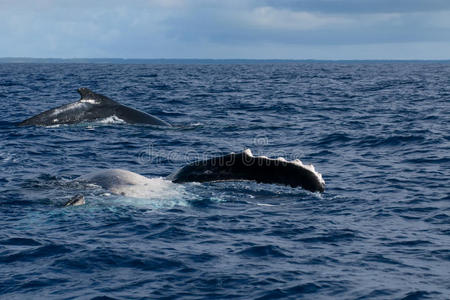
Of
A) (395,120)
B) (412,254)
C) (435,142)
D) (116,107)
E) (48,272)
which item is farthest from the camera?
A: (395,120)

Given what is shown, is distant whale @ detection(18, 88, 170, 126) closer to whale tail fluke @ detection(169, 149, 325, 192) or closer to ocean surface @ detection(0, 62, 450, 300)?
ocean surface @ detection(0, 62, 450, 300)

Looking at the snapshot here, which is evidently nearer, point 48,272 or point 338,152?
point 48,272

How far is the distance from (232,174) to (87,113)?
13458 mm

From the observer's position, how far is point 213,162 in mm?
12719

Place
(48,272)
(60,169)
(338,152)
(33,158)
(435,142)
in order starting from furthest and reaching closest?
(435,142) < (338,152) < (33,158) < (60,169) < (48,272)

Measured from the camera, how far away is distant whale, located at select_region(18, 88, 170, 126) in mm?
24356

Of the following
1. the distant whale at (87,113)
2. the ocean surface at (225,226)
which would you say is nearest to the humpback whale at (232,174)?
the ocean surface at (225,226)

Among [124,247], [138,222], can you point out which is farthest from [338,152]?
[124,247]

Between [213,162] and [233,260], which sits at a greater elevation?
[213,162]

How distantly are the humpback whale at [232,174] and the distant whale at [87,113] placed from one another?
36.5 feet

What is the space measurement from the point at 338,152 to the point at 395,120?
378 inches

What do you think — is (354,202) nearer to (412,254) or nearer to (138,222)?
(412,254)

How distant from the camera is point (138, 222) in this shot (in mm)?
11586

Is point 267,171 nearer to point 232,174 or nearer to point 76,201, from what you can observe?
point 232,174
